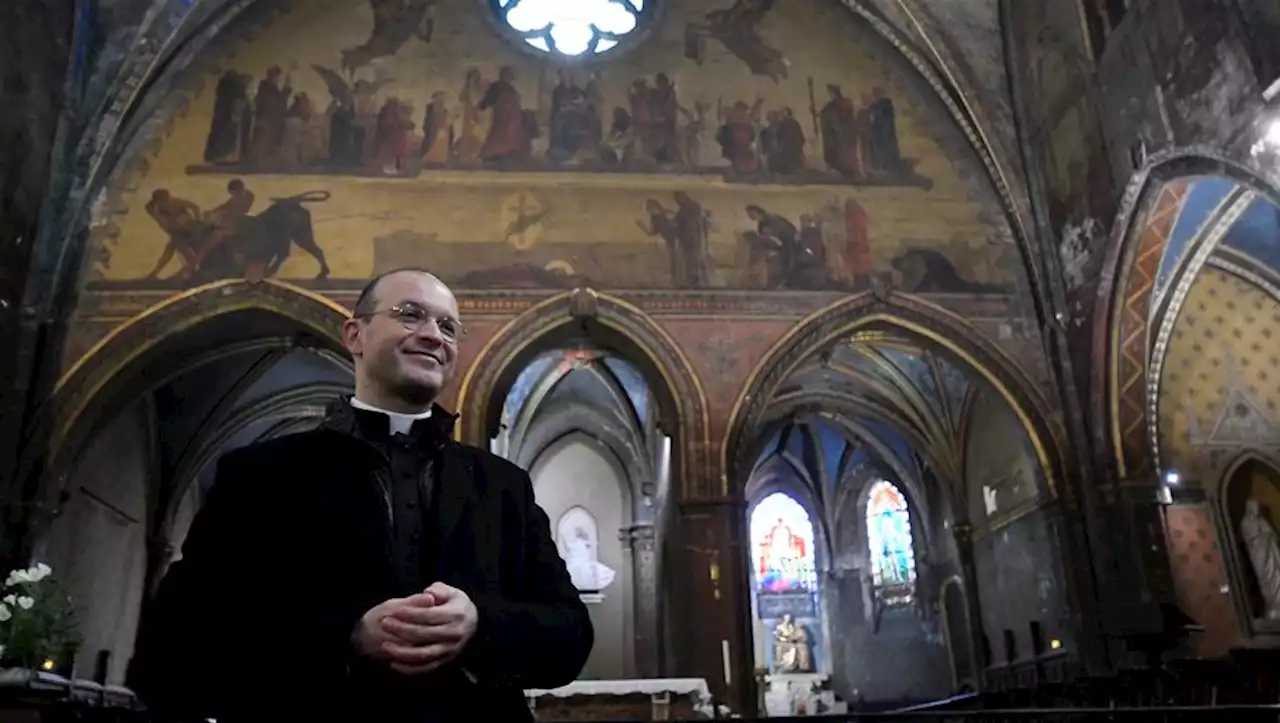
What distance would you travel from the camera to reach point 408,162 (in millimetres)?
12906

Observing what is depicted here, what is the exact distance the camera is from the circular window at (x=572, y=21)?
555 inches

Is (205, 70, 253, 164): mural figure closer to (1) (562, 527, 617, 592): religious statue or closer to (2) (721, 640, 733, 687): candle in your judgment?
(2) (721, 640, 733, 687): candle

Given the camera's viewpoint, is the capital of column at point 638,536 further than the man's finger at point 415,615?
Yes

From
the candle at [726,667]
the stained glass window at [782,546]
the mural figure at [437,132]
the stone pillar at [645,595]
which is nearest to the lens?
the candle at [726,667]

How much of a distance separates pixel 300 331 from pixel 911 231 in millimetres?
8003

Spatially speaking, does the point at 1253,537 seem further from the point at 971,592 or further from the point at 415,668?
the point at 415,668

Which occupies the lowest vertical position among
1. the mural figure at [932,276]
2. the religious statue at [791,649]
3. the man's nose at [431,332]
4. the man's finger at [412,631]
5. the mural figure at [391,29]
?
the man's finger at [412,631]

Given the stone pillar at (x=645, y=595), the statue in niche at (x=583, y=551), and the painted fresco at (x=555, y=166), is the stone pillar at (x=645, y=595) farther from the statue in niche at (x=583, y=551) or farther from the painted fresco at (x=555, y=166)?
the painted fresco at (x=555, y=166)

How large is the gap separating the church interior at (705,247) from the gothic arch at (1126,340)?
0.04m

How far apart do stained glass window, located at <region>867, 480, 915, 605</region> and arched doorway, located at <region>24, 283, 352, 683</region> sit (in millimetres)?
11911

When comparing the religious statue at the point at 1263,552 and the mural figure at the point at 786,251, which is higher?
the mural figure at the point at 786,251

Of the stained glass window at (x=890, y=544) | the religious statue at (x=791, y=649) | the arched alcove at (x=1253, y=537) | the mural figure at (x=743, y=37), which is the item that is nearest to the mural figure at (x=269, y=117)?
the mural figure at (x=743, y=37)

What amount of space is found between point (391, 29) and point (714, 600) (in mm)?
8788

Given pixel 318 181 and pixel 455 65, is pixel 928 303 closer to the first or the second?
pixel 455 65
